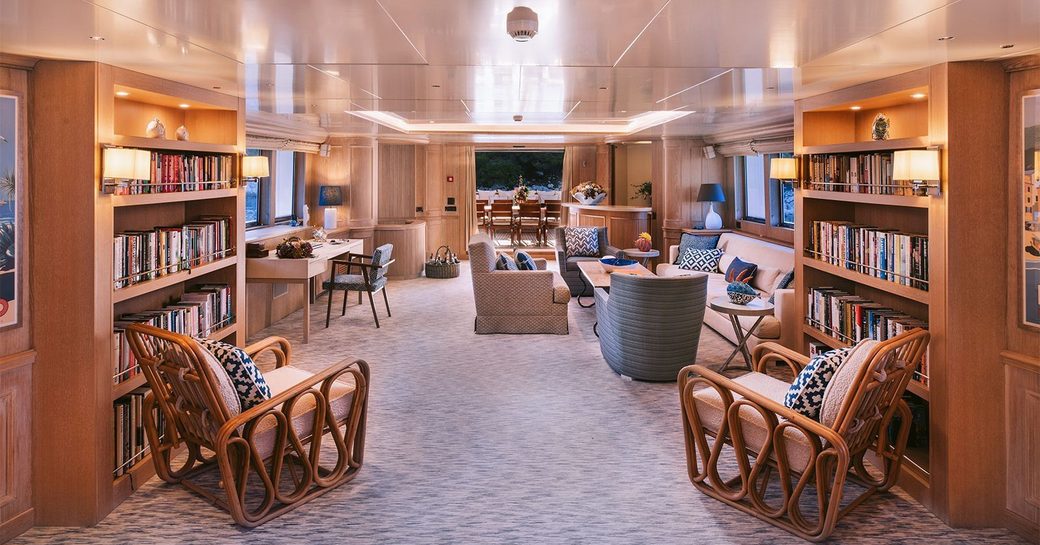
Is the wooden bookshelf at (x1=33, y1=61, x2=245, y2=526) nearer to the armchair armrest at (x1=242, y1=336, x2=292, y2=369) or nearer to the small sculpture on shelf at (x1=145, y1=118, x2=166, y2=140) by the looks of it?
the small sculpture on shelf at (x1=145, y1=118, x2=166, y2=140)

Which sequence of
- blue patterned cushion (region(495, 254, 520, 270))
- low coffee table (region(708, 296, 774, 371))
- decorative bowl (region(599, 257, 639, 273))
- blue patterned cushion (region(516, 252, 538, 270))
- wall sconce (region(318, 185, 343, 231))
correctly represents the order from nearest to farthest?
low coffee table (region(708, 296, 774, 371)) < blue patterned cushion (region(495, 254, 520, 270)) < blue patterned cushion (region(516, 252, 538, 270)) < decorative bowl (region(599, 257, 639, 273)) < wall sconce (region(318, 185, 343, 231))

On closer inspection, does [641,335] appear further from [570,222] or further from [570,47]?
[570,222]

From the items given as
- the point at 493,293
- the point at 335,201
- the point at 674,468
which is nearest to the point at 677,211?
the point at 493,293

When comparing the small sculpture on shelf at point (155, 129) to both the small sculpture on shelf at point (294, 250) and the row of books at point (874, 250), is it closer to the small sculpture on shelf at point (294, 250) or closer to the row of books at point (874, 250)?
the small sculpture on shelf at point (294, 250)

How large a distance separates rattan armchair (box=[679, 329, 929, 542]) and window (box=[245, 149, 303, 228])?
21.4 ft

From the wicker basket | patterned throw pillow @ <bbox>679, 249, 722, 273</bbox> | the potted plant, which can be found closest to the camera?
patterned throw pillow @ <bbox>679, 249, 722, 273</bbox>

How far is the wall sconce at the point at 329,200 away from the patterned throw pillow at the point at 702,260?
16.7 feet

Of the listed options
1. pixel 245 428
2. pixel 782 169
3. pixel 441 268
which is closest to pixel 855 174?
pixel 782 169

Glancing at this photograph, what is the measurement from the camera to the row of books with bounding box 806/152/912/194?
13.2 ft

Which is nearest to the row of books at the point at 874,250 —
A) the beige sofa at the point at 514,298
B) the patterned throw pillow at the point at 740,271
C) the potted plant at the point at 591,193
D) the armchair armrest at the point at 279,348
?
the patterned throw pillow at the point at 740,271

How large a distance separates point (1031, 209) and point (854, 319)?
53.6 inches

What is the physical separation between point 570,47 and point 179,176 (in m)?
2.31

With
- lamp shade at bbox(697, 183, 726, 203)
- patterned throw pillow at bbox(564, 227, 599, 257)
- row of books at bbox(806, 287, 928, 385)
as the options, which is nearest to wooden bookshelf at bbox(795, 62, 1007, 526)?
row of books at bbox(806, 287, 928, 385)

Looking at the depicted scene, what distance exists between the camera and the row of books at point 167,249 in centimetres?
357
